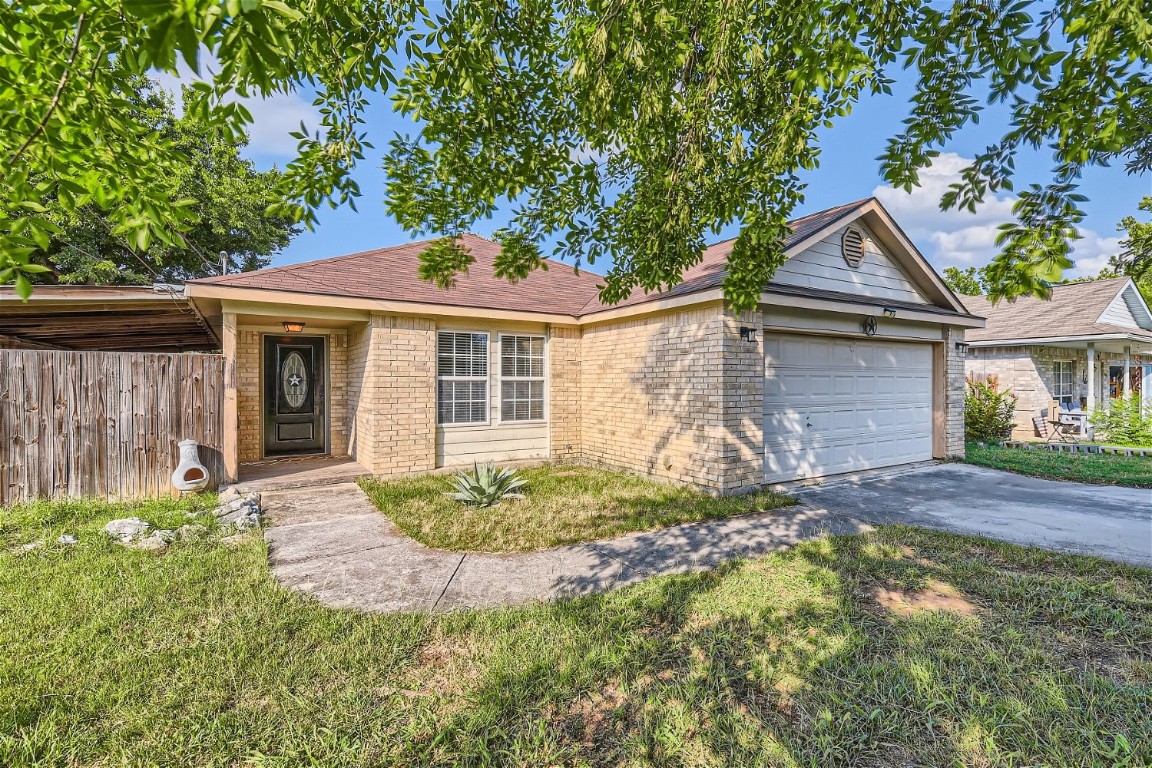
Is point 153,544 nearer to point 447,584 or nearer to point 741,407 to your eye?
point 447,584

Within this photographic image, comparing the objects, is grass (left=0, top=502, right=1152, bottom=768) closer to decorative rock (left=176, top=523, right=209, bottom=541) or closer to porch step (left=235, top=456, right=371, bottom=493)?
decorative rock (left=176, top=523, right=209, bottom=541)

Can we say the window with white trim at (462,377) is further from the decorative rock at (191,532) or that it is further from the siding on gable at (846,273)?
the siding on gable at (846,273)

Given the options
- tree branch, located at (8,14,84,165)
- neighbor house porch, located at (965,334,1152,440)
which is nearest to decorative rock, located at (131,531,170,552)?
tree branch, located at (8,14,84,165)

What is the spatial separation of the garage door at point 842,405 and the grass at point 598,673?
3.78 m

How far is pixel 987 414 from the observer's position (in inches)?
519

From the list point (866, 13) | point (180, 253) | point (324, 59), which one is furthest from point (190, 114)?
point (180, 253)

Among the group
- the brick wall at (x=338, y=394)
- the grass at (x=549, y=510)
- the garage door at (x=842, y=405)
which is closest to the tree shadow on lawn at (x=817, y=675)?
the grass at (x=549, y=510)

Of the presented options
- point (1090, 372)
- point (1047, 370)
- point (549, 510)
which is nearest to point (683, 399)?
point (549, 510)

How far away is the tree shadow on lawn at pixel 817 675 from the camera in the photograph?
7.36 feet

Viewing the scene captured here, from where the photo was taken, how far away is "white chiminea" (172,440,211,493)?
6328 millimetres

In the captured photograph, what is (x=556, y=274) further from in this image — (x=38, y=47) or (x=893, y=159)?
(x=38, y=47)

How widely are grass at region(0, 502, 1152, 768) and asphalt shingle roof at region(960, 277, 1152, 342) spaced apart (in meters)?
13.0

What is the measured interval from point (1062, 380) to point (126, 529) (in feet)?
72.8

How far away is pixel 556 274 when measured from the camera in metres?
11.7
